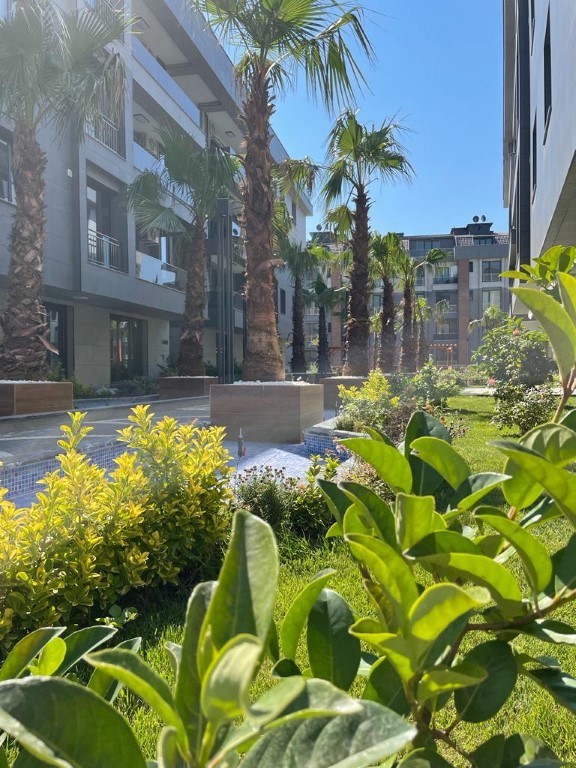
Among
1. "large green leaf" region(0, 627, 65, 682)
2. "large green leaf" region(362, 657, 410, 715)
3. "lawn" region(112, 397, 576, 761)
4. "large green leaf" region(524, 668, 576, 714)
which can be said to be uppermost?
"large green leaf" region(0, 627, 65, 682)

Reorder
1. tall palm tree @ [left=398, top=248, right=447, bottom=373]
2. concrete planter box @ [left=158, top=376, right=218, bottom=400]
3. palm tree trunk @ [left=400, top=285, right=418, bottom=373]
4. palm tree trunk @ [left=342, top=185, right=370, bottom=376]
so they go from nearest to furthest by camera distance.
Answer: palm tree trunk @ [left=342, top=185, right=370, bottom=376], concrete planter box @ [left=158, top=376, right=218, bottom=400], tall palm tree @ [left=398, top=248, right=447, bottom=373], palm tree trunk @ [left=400, top=285, right=418, bottom=373]

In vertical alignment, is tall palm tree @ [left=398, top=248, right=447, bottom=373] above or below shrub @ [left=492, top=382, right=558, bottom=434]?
above

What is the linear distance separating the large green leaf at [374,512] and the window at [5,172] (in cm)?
1646

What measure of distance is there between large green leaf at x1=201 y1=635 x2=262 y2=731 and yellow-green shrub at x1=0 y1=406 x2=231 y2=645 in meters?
2.41

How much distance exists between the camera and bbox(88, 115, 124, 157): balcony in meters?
18.3

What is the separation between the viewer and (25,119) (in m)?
11.3

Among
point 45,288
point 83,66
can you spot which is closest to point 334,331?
point 45,288

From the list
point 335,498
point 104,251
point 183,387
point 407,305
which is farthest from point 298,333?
point 335,498

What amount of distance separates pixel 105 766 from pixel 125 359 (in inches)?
957

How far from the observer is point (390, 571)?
0.52 metres

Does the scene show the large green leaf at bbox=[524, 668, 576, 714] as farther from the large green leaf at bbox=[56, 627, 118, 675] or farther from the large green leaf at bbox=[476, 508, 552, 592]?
the large green leaf at bbox=[56, 627, 118, 675]

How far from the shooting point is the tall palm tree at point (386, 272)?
21566 mm

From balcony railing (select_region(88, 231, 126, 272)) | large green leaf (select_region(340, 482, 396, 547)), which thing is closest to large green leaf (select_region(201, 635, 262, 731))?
large green leaf (select_region(340, 482, 396, 547))

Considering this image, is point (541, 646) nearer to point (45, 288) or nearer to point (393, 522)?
point (393, 522)
